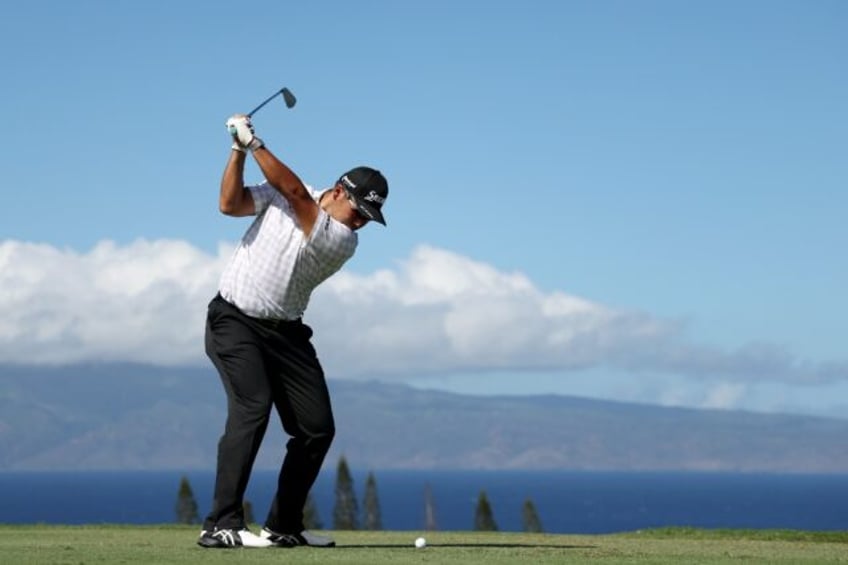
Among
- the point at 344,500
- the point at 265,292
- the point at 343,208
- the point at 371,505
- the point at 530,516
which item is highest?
the point at 371,505

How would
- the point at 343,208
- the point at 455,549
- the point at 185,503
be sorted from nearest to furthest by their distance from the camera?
1. the point at 343,208
2. the point at 455,549
3. the point at 185,503

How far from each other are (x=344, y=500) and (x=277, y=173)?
136772 millimetres

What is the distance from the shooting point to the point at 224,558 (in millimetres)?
10375

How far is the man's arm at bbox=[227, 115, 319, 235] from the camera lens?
11359 mm

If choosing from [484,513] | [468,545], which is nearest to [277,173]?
[468,545]

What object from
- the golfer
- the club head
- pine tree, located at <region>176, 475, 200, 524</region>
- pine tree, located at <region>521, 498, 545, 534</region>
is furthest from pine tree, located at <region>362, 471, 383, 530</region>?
the golfer

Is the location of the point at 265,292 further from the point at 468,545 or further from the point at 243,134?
the point at 468,545

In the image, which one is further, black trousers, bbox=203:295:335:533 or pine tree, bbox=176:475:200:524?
pine tree, bbox=176:475:200:524

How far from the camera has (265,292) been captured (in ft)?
38.2

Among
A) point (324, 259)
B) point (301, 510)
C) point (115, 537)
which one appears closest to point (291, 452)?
point (301, 510)

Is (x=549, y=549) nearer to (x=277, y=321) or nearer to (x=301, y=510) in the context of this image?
(x=301, y=510)

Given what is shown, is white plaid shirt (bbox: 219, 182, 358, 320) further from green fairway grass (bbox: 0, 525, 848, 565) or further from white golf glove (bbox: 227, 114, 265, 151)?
green fairway grass (bbox: 0, 525, 848, 565)

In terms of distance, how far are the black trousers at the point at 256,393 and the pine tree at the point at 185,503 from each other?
4242 inches

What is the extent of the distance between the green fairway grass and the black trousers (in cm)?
50
